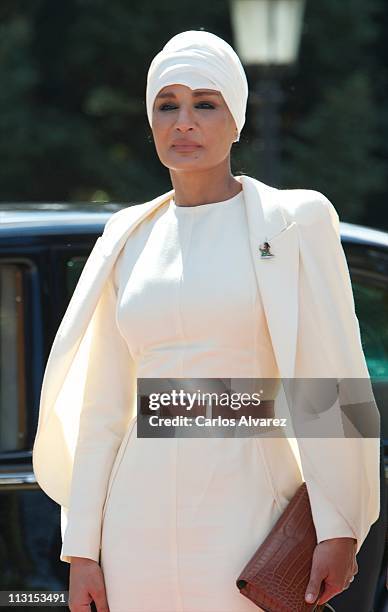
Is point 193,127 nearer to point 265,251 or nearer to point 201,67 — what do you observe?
point 201,67

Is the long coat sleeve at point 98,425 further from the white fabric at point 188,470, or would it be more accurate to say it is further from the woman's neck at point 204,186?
the woman's neck at point 204,186

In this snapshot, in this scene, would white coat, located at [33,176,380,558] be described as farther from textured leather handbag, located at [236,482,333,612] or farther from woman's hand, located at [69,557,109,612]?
woman's hand, located at [69,557,109,612]

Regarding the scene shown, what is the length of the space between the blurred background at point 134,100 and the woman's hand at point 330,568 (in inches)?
533

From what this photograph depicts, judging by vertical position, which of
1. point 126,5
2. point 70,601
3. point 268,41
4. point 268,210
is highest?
point 126,5

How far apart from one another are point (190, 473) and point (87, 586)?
31cm

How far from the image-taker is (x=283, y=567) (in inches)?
102

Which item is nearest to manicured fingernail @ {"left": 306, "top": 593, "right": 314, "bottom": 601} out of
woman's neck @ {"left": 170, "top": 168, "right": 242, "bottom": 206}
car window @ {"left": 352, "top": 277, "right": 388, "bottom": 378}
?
woman's neck @ {"left": 170, "top": 168, "right": 242, "bottom": 206}

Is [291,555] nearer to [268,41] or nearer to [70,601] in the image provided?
[70,601]

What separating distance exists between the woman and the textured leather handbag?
0.09 feet

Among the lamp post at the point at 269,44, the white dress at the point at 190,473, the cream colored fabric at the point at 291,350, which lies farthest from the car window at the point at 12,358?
the lamp post at the point at 269,44

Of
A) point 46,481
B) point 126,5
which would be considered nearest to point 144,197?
point 126,5

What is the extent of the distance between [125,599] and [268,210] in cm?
80

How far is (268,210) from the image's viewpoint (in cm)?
273

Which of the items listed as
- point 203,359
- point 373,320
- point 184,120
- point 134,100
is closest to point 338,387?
point 203,359
